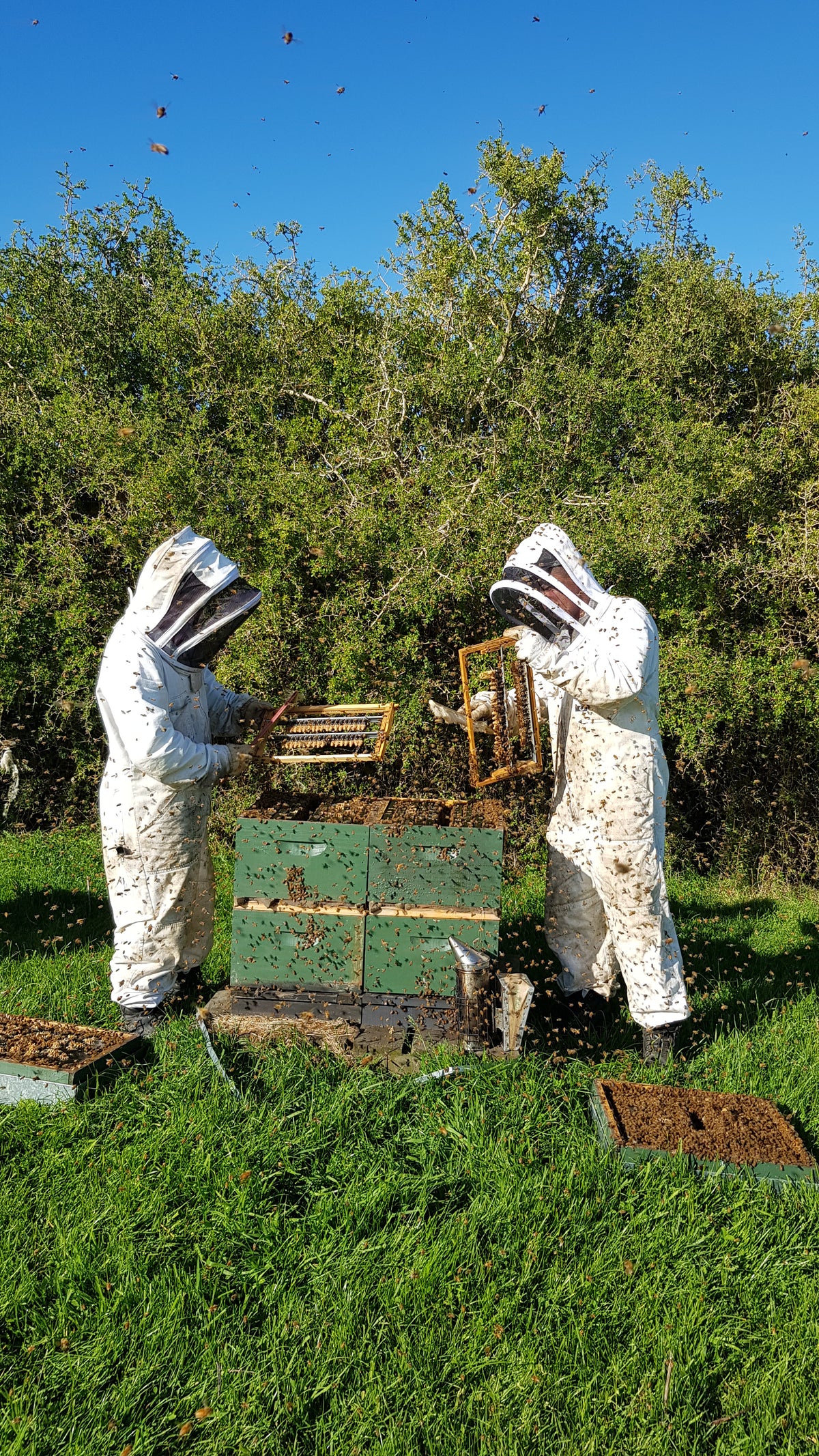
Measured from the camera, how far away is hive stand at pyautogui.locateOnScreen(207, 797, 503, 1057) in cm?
379

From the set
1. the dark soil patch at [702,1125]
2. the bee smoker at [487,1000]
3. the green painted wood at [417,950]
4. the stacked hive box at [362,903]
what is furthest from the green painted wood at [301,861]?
the dark soil patch at [702,1125]

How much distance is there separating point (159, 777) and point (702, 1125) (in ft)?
8.65

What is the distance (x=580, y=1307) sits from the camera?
8.58ft

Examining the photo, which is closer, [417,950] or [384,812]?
[417,950]

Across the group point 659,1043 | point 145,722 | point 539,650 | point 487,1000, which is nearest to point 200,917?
point 145,722

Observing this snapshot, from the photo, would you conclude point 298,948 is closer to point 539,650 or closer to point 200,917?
point 200,917

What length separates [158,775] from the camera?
153 inches

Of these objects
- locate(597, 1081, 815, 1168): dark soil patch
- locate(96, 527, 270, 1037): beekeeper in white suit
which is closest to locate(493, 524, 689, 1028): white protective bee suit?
locate(597, 1081, 815, 1168): dark soil patch

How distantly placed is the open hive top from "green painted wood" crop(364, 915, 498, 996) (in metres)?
0.42

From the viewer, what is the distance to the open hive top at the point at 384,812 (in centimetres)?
397

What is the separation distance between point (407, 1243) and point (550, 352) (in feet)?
23.6

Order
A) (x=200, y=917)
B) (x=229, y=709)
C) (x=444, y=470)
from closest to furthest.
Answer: (x=200, y=917) → (x=229, y=709) → (x=444, y=470)

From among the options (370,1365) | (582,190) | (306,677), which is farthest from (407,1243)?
(582,190)

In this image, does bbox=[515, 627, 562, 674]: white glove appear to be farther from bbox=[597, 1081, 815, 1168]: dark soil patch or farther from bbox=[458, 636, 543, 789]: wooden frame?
bbox=[597, 1081, 815, 1168]: dark soil patch
